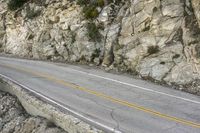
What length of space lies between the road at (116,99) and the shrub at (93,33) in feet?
9.19

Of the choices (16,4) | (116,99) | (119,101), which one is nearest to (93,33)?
(116,99)

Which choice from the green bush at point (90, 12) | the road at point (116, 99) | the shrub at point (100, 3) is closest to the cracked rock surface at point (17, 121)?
the road at point (116, 99)

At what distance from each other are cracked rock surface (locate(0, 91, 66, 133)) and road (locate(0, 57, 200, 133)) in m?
1.39

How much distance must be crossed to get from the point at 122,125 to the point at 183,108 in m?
3.48

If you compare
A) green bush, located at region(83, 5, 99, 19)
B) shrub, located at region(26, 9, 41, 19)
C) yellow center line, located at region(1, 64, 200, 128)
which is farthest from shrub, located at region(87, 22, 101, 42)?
shrub, located at region(26, 9, 41, 19)

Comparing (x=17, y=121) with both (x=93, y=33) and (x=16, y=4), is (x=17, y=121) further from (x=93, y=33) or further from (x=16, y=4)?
(x=16, y=4)

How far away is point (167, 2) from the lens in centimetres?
2289

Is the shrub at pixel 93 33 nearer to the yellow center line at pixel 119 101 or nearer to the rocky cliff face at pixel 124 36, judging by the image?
the rocky cliff face at pixel 124 36

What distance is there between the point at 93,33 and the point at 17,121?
36.4ft

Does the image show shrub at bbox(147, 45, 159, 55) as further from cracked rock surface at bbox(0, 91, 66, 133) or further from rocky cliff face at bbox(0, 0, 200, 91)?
cracked rock surface at bbox(0, 91, 66, 133)

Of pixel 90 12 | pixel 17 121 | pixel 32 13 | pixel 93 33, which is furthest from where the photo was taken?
pixel 32 13

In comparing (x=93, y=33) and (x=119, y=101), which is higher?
(x=93, y=33)

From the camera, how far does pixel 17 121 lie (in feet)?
62.2

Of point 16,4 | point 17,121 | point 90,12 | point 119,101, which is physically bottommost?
point 17,121
